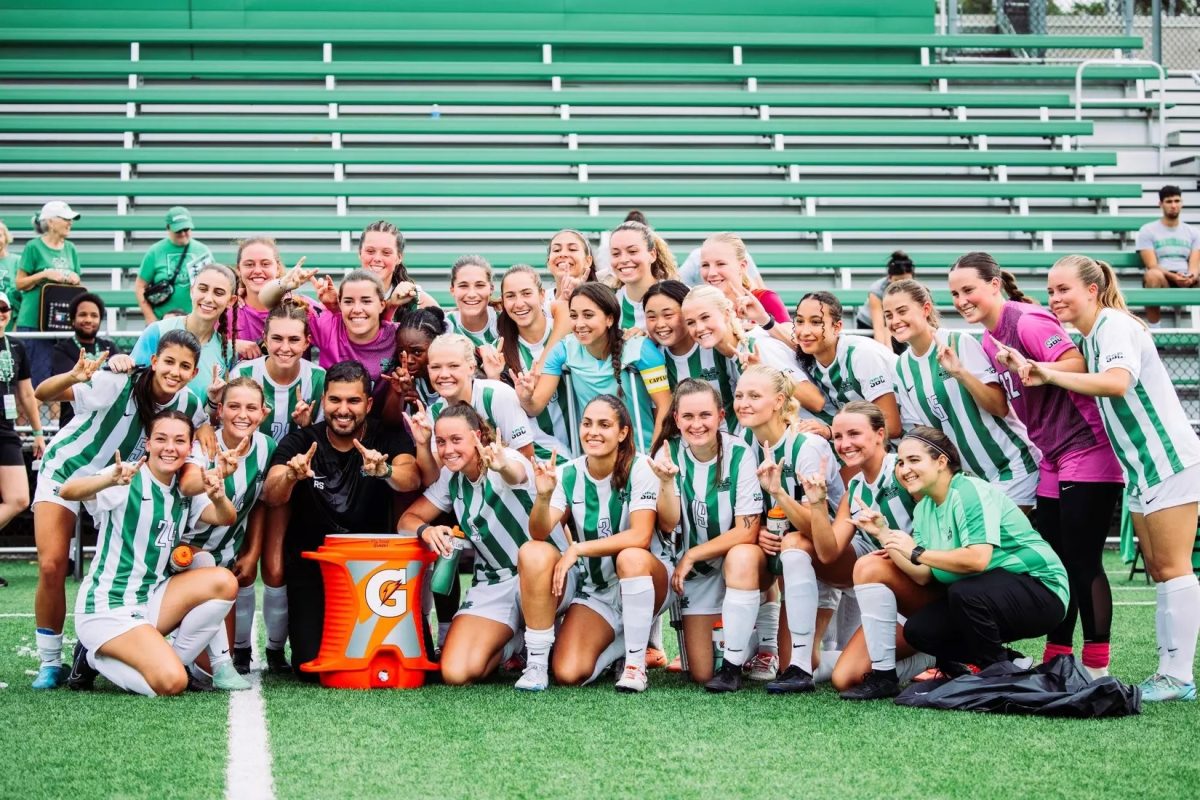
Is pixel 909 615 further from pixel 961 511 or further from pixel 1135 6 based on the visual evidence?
pixel 1135 6

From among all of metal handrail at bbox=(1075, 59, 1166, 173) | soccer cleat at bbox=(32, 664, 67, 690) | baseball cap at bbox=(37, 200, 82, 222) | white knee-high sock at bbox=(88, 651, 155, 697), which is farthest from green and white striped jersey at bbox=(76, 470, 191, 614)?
metal handrail at bbox=(1075, 59, 1166, 173)

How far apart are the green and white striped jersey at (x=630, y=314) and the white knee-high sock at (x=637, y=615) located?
1.28 metres

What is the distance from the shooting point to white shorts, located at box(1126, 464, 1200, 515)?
178 inches

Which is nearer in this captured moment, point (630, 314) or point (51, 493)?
point (51, 493)

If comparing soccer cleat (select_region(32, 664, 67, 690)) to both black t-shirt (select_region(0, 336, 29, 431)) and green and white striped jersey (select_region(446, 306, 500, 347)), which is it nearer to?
green and white striped jersey (select_region(446, 306, 500, 347))

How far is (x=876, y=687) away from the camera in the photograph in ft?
15.3

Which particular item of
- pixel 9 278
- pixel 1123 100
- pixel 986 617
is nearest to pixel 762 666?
pixel 986 617

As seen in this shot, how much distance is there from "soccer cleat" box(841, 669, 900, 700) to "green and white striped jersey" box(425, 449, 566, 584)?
51.1 inches

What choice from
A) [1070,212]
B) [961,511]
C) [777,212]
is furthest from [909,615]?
[1070,212]

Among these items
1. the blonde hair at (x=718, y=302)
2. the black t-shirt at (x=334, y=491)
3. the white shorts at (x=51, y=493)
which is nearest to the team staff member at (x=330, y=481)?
the black t-shirt at (x=334, y=491)

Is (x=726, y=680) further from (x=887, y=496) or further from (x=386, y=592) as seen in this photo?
(x=386, y=592)

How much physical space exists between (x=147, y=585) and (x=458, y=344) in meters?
1.52

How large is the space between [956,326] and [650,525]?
7.29 m

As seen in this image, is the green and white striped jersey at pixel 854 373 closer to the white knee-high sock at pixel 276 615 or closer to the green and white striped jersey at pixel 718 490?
the green and white striped jersey at pixel 718 490
